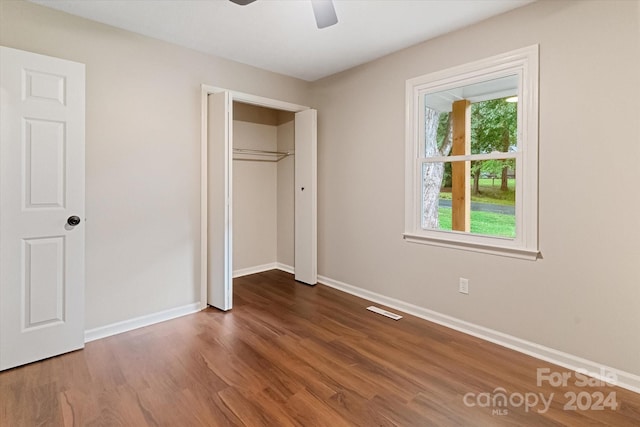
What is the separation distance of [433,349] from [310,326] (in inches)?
40.2

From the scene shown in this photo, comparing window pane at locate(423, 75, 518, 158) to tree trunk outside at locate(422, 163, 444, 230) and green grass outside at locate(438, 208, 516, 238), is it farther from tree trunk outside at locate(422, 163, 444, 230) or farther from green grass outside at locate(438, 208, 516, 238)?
green grass outside at locate(438, 208, 516, 238)

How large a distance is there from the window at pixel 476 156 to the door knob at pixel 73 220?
2.74 metres

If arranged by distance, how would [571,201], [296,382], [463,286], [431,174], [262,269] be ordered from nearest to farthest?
1. [296,382]
2. [571,201]
3. [463,286]
4. [431,174]
5. [262,269]

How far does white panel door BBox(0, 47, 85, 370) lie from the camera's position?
2209 mm

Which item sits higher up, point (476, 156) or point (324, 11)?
point (324, 11)

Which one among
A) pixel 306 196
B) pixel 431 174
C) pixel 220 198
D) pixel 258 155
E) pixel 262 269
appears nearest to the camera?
pixel 431 174

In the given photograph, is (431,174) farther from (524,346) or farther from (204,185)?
(204,185)

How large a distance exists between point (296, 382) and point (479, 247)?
177 cm

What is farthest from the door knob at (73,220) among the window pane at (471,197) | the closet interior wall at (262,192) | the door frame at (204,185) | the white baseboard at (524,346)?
the window pane at (471,197)

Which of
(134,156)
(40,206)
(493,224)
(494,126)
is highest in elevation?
(494,126)

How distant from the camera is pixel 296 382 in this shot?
6.86 ft

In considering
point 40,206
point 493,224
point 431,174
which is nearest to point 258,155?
point 431,174

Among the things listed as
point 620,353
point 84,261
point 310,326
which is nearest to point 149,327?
point 84,261

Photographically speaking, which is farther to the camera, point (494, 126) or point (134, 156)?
point (134, 156)
